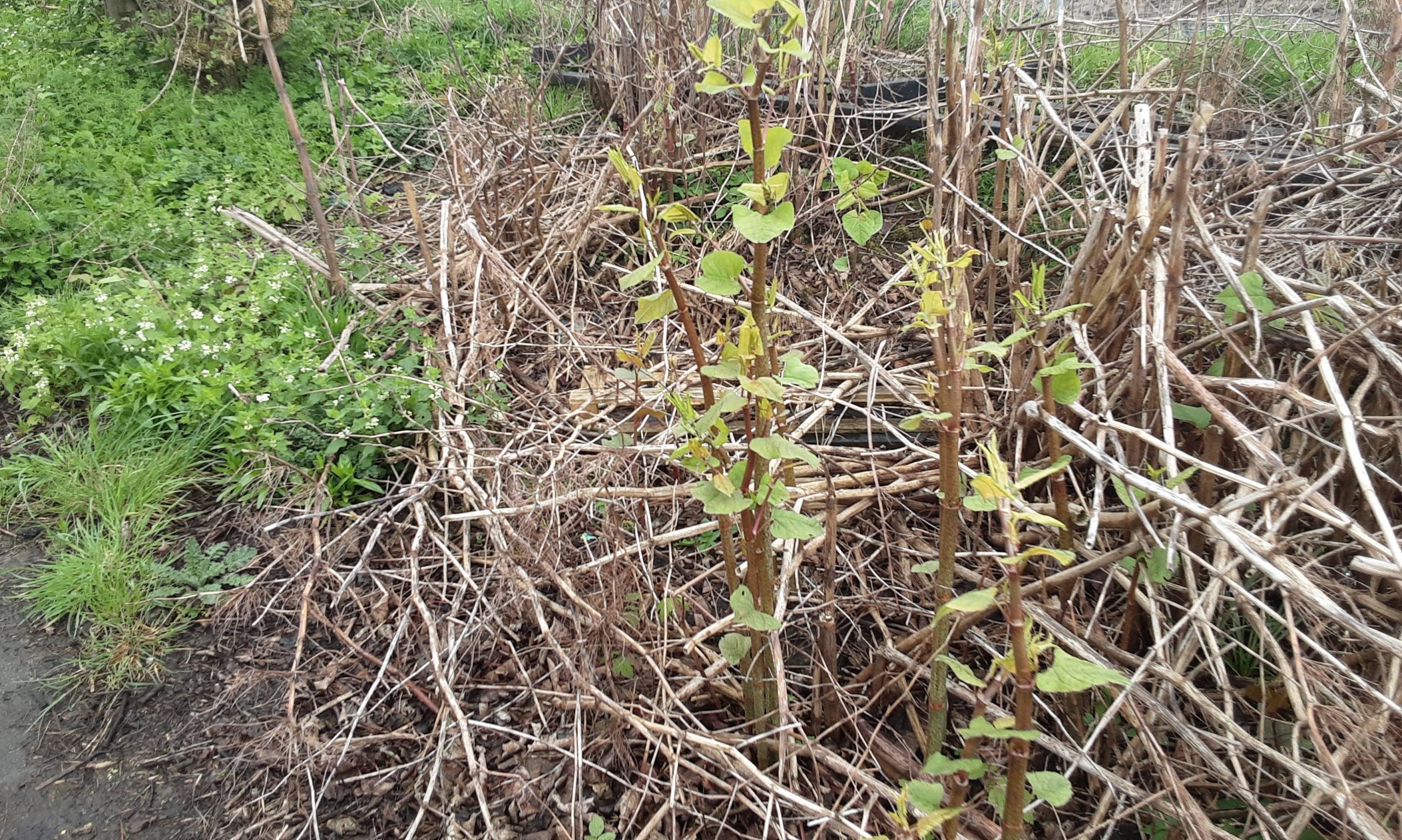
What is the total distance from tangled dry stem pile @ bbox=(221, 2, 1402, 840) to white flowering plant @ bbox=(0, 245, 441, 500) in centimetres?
20

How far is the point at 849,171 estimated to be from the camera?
1.81 metres

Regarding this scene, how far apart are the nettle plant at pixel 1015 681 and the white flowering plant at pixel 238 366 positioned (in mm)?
1972

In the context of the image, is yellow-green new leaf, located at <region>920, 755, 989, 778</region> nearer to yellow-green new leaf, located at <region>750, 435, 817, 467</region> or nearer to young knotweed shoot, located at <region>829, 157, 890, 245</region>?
yellow-green new leaf, located at <region>750, 435, 817, 467</region>

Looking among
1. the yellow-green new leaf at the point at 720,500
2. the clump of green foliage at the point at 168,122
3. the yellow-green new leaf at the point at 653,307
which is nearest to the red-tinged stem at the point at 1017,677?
the yellow-green new leaf at the point at 720,500

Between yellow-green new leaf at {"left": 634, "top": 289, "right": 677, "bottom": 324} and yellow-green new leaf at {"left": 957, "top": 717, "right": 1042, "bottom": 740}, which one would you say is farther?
yellow-green new leaf at {"left": 634, "top": 289, "right": 677, "bottom": 324}

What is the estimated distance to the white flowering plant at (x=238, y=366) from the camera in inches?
109

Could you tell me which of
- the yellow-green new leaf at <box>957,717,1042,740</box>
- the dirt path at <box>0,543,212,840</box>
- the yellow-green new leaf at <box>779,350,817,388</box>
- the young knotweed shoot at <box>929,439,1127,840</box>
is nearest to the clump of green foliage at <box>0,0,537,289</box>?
the dirt path at <box>0,543,212,840</box>

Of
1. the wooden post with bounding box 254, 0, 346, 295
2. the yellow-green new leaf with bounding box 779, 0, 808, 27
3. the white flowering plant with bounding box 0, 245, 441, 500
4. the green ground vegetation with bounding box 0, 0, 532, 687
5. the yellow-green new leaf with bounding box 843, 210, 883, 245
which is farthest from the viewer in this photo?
the wooden post with bounding box 254, 0, 346, 295

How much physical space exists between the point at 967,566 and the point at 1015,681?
0.93m

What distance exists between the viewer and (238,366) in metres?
2.97

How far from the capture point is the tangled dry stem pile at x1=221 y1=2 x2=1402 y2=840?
1576 millimetres

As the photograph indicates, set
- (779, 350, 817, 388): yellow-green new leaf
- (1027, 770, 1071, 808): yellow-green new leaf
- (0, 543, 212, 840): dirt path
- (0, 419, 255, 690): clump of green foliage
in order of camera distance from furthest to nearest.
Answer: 1. (0, 419, 255, 690): clump of green foliage
2. (0, 543, 212, 840): dirt path
3. (779, 350, 817, 388): yellow-green new leaf
4. (1027, 770, 1071, 808): yellow-green new leaf

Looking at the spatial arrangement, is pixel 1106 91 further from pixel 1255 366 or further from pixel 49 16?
pixel 49 16

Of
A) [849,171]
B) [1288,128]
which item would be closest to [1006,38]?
[1288,128]
